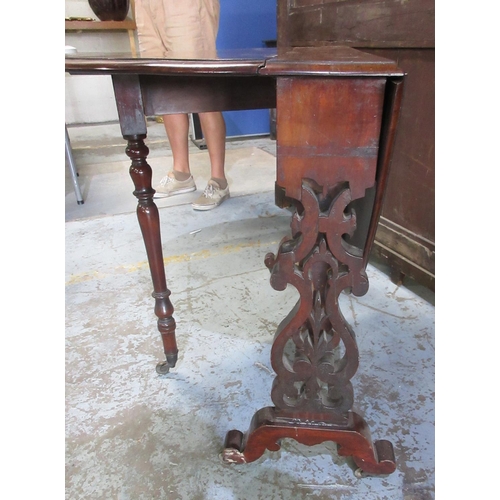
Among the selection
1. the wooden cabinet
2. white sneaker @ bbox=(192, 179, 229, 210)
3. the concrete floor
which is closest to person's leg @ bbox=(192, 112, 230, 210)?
white sneaker @ bbox=(192, 179, 229, 210)

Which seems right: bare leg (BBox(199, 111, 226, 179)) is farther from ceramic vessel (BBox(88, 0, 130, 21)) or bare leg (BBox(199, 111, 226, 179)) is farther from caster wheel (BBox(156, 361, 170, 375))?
ceramic vessel (BBox(88, 0, 130, 21))

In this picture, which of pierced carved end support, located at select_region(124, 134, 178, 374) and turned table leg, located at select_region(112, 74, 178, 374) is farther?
pierced carved end support, located at select_region(124, 134, 178, 374)

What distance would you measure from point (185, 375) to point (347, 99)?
0.95 metres

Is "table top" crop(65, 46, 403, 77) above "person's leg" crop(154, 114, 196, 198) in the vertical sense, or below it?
above

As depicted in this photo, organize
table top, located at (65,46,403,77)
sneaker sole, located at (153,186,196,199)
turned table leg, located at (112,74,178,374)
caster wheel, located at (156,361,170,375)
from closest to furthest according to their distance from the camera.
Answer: table top, located at (65,46,403,77), turned table leg, located at (112,74,178,374), caster wheel, located at (156,361,170,375), sneaker sole, located at (153,186,196,199)

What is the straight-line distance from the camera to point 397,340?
1354 mm

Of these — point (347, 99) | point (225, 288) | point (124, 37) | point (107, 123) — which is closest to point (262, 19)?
point (124, 37)

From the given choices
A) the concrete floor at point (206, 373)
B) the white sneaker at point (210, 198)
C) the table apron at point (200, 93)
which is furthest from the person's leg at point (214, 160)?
the table apron at point (200, 93)

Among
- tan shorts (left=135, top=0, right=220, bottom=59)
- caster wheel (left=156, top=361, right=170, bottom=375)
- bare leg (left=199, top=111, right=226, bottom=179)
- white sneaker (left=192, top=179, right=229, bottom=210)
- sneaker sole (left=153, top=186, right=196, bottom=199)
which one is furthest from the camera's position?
sneaker sole (left=153, top=186, right=196, bottom=199)

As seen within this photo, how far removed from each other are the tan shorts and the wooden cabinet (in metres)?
0.46

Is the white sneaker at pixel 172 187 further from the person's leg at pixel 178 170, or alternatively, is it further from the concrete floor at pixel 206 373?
the concrete floor at pixel 206 373

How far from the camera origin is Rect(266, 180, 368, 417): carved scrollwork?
732mm

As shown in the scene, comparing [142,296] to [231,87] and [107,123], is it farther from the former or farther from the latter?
[107,123]

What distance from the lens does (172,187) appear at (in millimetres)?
2693
